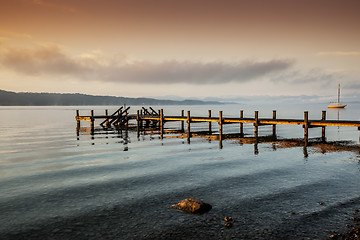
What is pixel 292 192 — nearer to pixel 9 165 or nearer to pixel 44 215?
pixel 44 215

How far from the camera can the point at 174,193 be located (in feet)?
34.1

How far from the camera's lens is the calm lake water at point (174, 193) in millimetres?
7477

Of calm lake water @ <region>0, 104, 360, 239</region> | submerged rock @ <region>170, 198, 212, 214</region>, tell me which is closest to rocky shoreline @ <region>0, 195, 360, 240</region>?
calm lake water @ <region>0, 104, 360, 239</region>

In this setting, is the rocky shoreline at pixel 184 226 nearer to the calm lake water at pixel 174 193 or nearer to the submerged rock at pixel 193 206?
the calm lake water at pixel 174 193

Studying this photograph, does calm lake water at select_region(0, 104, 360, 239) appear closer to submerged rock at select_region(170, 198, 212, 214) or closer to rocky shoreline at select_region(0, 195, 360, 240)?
rocky shoreline at select_region(0, 195, 360, 240)

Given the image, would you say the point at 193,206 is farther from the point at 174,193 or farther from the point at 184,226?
the point at 174,193

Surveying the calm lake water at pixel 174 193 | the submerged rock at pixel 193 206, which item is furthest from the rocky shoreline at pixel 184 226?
the submerged rock at pixel 193 206

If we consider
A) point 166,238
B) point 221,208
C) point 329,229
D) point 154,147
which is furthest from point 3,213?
point 154,147

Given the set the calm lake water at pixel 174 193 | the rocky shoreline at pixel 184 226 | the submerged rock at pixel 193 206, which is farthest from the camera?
the submerged rock at pixel 193 206

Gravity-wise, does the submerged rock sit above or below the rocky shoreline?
above

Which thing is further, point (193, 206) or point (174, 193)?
point (174, 193)

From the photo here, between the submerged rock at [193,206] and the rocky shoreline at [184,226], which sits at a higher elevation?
the submerged rock at [193,206]

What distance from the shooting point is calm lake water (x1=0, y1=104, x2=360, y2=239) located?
7477 mm

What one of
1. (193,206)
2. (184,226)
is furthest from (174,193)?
(184,226)
